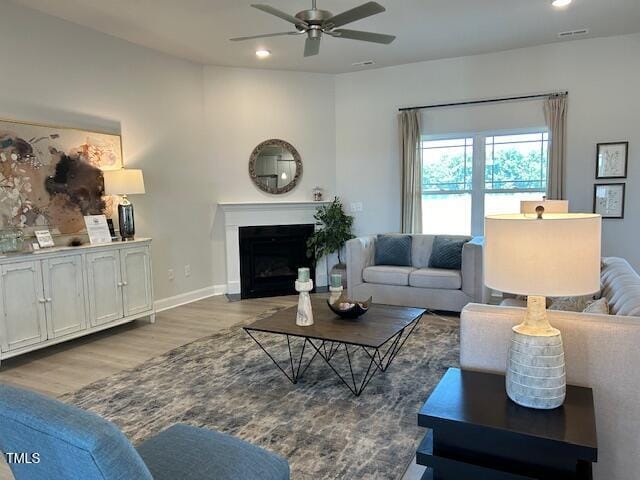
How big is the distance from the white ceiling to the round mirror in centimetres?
115

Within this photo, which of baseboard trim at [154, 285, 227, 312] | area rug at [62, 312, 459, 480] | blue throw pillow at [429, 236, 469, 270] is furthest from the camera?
baseboard trim at [154, 285, 227, 312]

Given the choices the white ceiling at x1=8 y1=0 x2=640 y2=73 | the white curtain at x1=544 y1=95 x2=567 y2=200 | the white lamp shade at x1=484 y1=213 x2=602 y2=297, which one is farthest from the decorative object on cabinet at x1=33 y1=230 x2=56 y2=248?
the white curtain at x1=544 y1=95 x2=567 y2=200

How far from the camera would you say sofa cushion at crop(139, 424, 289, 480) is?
1.42 m

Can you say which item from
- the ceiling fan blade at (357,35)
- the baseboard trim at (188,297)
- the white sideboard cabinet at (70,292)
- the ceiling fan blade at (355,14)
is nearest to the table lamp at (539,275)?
the ceiling fan blade at (355,14)

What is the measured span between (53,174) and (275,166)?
2.87 metres

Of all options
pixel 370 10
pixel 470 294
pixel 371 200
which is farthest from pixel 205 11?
pixel 470 294

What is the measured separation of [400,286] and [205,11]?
3406 mm

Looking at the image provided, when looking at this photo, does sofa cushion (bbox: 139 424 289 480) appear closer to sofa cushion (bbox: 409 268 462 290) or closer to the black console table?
the black console table

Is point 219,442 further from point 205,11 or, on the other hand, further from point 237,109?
point 237,109

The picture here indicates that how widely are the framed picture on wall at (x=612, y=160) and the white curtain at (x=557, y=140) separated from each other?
1.24ft

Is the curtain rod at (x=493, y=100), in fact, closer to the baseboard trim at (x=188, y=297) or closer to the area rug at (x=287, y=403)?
the area rug at (x=287, y=403)

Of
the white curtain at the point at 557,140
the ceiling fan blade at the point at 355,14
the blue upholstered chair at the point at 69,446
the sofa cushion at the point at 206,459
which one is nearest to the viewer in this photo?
the blue upholstered chair at the point at 69,446

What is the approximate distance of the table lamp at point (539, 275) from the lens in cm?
150

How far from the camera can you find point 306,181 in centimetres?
653
